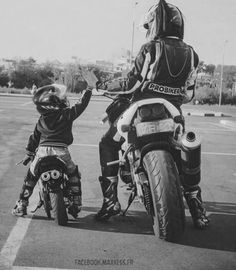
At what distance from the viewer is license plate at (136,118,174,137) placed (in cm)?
406

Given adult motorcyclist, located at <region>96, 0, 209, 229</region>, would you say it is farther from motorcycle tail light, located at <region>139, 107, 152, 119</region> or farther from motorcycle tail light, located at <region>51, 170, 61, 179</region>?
motorcycle tail light, located at <region>51, 170, 61, 179</region>

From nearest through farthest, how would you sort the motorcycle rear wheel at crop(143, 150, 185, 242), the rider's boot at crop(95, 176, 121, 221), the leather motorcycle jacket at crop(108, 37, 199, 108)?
1. the motorcycle rear wheel at crop(143, 150, 185, 242)
2. the leather motorcycle jacket at crop(108, 37, 199, 108)
3. the rider's boot at crop(95, 176, 121, 221)

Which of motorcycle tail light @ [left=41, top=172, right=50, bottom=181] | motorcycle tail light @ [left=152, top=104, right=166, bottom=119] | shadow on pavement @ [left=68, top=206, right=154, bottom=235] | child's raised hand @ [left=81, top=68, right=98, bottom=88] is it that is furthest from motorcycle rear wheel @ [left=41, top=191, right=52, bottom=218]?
motorcycle tail light @ [left=152, top=104, right=166, bottom=119]

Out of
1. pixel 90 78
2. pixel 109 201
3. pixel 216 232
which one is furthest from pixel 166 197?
pixel 90 78

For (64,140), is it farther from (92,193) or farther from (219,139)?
(219,139)

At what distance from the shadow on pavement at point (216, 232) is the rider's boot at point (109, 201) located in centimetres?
70

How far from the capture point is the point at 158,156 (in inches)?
153

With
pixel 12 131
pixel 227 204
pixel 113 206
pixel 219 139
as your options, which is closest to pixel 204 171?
pixel 227 204

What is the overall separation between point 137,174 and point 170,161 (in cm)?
40

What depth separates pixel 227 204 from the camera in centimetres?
541

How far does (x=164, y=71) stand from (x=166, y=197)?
113 cm

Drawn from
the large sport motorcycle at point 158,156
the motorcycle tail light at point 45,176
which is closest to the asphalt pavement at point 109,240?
the large sport motorcycle at point 158,156

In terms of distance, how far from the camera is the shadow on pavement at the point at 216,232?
3.96 meters

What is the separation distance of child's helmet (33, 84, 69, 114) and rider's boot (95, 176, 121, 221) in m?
0.84
